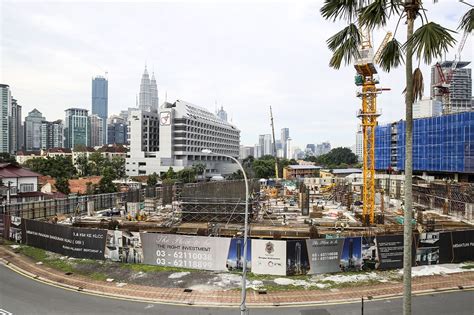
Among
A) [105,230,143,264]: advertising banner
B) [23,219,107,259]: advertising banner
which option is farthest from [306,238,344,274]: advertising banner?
[23,219,107,259]: advertising banner

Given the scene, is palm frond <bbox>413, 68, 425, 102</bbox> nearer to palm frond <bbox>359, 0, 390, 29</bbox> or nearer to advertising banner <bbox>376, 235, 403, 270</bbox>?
palm frond <bbox>359, 0, 390, 29</bbox>

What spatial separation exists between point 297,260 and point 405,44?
15.3m

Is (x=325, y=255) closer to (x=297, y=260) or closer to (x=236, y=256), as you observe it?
(x=297, y=260)

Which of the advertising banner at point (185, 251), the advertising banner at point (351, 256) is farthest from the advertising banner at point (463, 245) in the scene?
the advertising banner at point (185, 251)

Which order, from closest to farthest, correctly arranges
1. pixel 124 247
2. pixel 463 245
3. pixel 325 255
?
pixel 325 255 → pixel 124 247 → pixel 463 245

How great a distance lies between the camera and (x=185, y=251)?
20.1 m

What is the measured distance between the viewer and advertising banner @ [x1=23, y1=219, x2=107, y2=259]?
21.5 m

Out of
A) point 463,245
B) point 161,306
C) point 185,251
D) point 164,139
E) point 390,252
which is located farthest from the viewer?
point 164,139

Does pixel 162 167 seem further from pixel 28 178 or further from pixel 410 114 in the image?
pixel 410 114

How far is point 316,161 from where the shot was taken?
186m

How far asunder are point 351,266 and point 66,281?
16.8m

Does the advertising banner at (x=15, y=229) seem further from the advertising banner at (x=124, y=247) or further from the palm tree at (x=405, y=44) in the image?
the palm tree at (x=405, y=44)

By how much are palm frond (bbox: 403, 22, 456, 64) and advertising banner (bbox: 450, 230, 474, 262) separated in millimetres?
19620

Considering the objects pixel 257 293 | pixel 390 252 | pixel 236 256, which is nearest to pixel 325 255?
pixel 390 252
